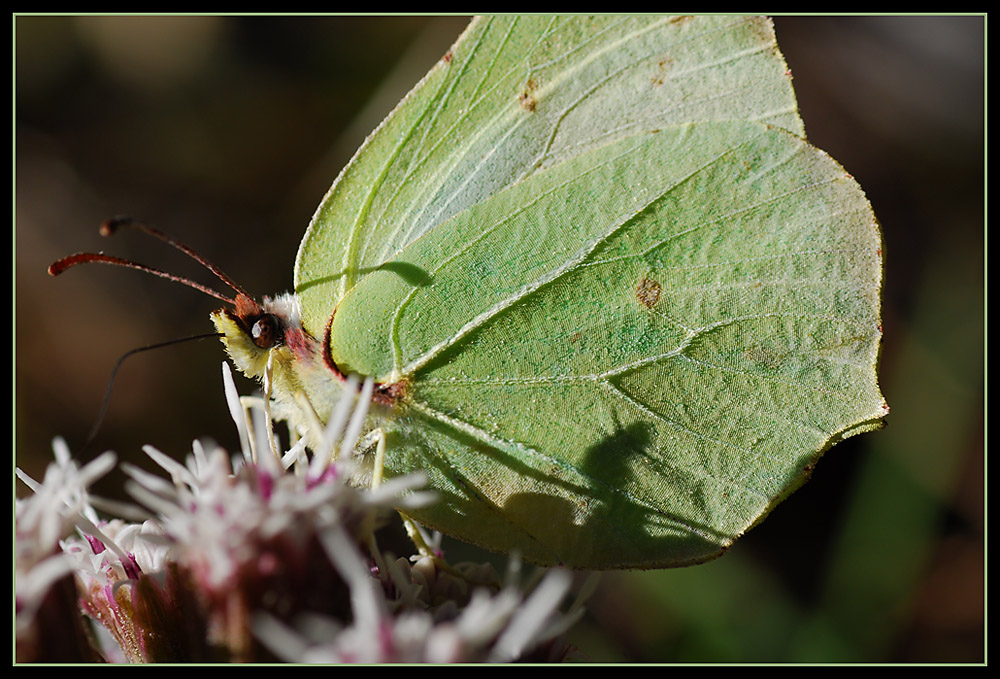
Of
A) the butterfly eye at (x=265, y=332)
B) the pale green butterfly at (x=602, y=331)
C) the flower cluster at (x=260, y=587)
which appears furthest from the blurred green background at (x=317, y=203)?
the flower cluster at (x=260, y=587)

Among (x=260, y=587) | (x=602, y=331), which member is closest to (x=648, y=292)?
(x=602, y=331)

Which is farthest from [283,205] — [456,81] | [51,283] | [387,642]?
[387,642]

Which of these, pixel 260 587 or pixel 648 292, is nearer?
pixel 260 587

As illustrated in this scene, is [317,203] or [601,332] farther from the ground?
[317,203]

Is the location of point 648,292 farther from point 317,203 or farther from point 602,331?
point 317,203

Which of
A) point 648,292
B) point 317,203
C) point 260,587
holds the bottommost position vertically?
point 648,292

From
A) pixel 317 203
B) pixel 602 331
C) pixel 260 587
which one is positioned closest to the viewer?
pixel 260 587

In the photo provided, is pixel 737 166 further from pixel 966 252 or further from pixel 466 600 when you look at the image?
pixel 966 252

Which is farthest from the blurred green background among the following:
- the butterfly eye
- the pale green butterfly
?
the butterfly eye

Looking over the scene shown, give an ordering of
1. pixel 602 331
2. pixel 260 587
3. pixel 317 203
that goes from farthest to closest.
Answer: pixel 317 203 < pixel 602 331 < pixel 260 587
